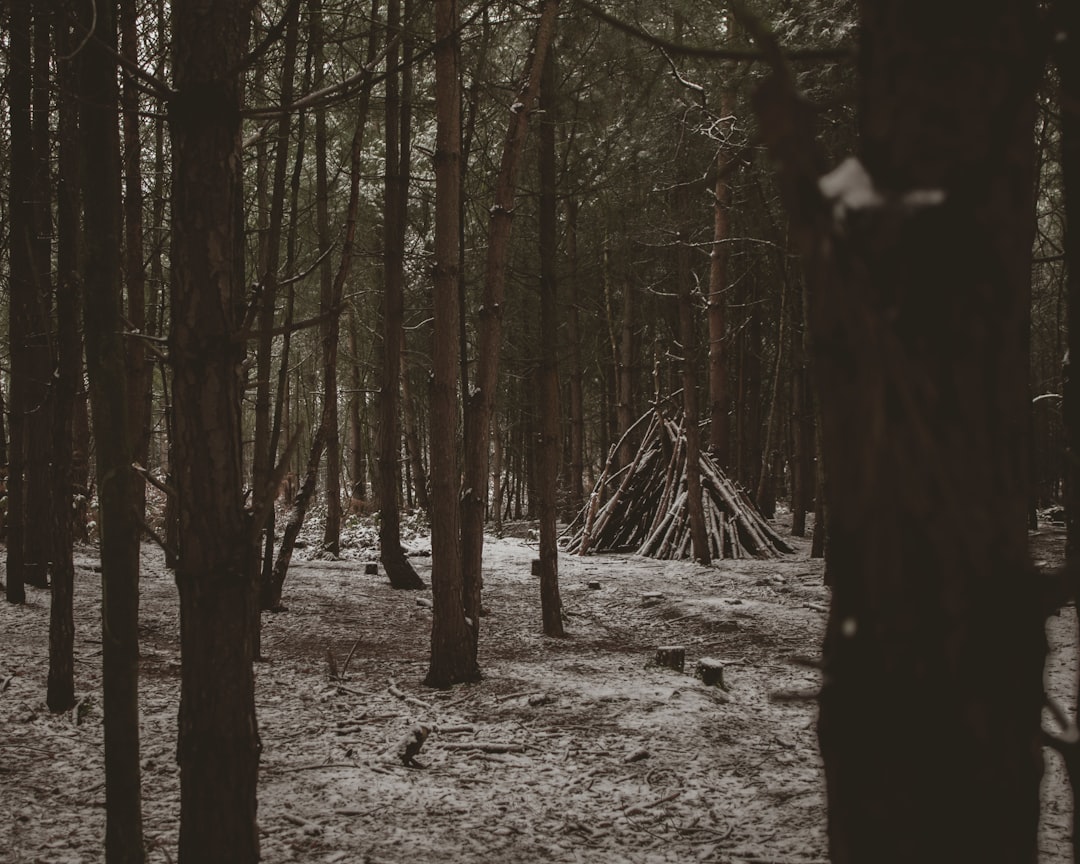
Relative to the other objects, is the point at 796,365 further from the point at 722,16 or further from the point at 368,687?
the point at 368,687

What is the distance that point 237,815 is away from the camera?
8.04 ft

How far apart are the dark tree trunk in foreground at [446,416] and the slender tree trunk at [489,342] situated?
374mm

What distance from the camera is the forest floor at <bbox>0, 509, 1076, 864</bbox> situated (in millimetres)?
3502

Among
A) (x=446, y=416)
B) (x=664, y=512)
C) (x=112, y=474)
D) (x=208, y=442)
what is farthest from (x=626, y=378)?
(x=112, y=474)

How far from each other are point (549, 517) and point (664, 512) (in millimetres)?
6034

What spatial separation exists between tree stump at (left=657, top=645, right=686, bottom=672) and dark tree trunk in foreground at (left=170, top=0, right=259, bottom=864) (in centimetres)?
408

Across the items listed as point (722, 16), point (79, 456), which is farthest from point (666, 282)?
point (79, 456)

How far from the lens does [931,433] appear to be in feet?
3.55

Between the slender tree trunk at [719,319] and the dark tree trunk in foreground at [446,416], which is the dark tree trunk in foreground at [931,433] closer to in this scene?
the dark tree trunk in foreground at [446,416]

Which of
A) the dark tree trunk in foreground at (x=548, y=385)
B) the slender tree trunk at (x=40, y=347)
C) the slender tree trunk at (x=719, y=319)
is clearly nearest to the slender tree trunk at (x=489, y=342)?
the dark tree trunk in foreground at (x=548, y=385)

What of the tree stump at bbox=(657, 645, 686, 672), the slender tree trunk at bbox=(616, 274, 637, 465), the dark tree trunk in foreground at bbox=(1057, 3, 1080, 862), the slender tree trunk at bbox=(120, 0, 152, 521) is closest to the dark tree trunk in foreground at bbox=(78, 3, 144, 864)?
the dark tree trunk in foreground at bbox=(1057, 3, 1080, 862)

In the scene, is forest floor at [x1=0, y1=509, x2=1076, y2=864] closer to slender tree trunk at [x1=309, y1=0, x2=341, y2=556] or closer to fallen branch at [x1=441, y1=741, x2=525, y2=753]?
fallen branch at [x1=441, y1=741, x2=525, y2=753]

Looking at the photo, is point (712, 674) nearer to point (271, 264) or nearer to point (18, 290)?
point (271, 264)

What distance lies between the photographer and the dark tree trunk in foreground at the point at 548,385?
23.8ft
